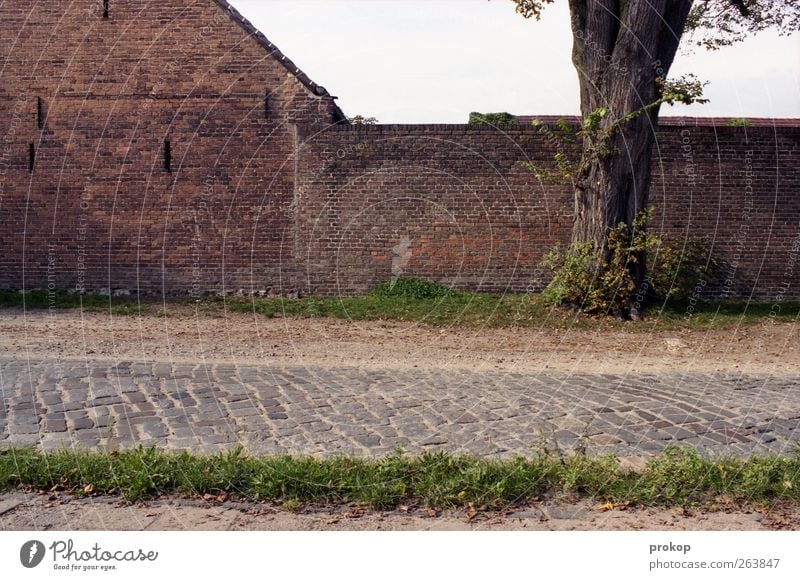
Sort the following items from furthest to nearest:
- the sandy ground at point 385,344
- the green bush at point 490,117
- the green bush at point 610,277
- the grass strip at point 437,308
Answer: the green bush at point 490,117, the green bush at point 610,277, the grass strip at point 437,308, the sandy ground at point 385,344

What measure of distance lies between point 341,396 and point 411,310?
564cm

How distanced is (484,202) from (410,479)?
937 centimetres

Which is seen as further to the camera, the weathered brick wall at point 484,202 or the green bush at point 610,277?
the weathered brick wall at point 484,202

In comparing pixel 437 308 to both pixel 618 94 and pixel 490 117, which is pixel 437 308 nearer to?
pixel 618 94

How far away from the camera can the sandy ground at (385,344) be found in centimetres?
902

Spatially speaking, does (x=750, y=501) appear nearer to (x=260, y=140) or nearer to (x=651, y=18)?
(x=651, y=18)

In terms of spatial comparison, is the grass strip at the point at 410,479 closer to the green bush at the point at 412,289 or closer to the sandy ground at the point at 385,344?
the sandy ground at the point at 385,344

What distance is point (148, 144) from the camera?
13.9 metres

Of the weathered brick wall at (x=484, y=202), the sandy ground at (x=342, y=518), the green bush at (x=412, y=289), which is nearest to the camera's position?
the sandy ground at (x=342, y=518)

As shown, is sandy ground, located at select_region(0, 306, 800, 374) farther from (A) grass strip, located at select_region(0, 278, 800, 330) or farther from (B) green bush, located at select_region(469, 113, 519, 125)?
(B) green bush, located at select_region(469, 113, 519, 125)

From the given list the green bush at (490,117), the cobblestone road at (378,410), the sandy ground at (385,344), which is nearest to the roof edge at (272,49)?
the green bush at (490,117)

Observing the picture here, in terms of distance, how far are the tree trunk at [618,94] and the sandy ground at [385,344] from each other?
1675 millimetres

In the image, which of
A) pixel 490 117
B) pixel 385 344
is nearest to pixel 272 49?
pixel 490 117

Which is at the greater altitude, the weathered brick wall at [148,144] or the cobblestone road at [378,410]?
the weathered brick wall at [148,144]
